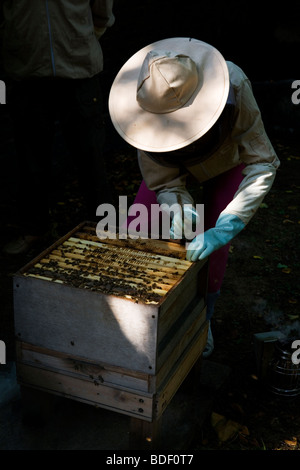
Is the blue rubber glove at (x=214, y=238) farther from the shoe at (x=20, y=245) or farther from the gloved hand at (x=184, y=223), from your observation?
the shoe at (x=20, y=245)

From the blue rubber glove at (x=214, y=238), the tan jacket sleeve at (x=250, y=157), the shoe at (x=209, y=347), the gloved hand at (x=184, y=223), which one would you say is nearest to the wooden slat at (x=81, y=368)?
the blue rubber glove at (x=214, y=238)

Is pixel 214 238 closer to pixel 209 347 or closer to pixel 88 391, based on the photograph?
pixel 88 391

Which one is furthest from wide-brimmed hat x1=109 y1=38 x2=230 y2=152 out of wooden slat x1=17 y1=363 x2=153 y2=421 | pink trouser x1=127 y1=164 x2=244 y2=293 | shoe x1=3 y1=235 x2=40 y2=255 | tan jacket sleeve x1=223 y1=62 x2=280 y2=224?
shoe x1=3 y1=235 x2=40 y2=255

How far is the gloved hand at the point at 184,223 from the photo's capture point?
2.99 metres

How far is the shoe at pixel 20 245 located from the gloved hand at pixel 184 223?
1.93m

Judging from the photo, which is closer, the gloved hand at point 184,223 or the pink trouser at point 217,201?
the gloved hand at point 184,223

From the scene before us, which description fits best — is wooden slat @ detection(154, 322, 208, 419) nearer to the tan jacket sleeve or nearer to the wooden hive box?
the wooden hive box

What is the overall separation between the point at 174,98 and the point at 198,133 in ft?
0.62

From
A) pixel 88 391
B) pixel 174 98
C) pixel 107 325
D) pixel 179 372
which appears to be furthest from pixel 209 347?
pixel 174 98

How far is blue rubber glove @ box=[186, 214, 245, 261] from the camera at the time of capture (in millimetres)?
2701

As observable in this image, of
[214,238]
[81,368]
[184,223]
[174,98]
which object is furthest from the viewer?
[184,223]

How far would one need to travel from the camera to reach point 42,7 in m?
3.90

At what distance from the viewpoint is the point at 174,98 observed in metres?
2.64

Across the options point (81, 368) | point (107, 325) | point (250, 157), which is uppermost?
point (250, 157)
